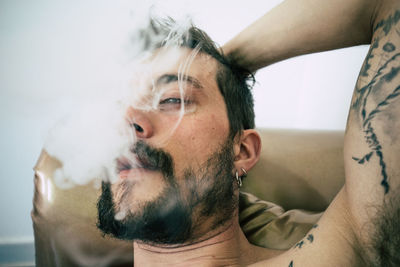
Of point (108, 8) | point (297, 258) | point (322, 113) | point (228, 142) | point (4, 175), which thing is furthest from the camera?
point (322, 113)

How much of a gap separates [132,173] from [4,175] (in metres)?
0.74

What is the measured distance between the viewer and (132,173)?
3.17ft

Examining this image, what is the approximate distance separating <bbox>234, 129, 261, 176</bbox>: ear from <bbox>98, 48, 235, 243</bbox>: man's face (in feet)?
0.32

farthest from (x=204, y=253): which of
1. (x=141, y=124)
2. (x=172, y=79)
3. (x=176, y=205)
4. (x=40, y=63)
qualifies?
(x=40, y=63)

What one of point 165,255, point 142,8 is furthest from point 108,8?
point 165,255

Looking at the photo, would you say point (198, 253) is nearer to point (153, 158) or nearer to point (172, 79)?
point (153, 158)

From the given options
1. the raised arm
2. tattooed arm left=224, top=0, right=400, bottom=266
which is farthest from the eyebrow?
tattooed arm left=224, top=0, right=400, bottom=266

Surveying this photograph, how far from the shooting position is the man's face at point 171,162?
0.95m

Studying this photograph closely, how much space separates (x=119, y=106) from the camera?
3.33ft

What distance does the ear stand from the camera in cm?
113

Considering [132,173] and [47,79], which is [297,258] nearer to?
[132,173]

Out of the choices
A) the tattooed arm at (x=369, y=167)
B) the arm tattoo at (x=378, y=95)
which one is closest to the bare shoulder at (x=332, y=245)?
the tattooed arm at (x=369, y=167)

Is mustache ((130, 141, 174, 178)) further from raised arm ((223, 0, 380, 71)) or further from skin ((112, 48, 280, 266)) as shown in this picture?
raised arm ((223, 0, 380, 71))

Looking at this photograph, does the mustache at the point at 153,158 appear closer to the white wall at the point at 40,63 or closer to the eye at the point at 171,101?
the eye at the point at 171,101
